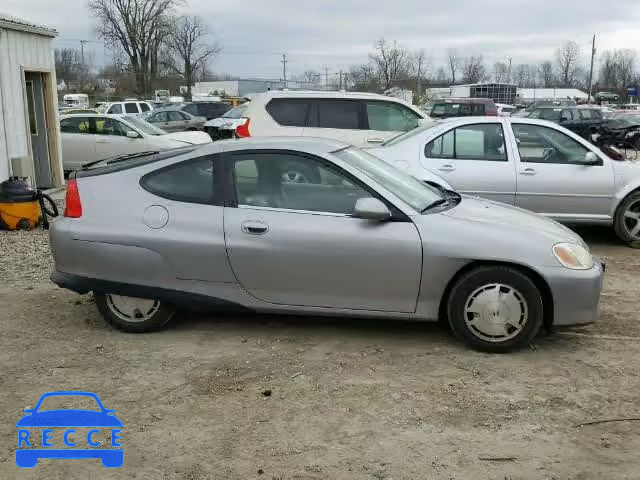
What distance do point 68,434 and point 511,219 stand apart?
10.8 feet

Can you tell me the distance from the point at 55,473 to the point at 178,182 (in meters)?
2.33

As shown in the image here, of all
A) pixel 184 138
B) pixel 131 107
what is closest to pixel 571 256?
pixel 184 138

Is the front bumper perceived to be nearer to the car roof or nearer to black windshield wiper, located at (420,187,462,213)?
black windshield wiper, located at (420,187,462,213)

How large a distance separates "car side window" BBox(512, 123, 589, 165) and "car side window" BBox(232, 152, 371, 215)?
4.02 m

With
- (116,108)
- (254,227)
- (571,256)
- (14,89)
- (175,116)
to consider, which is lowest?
(571,256)

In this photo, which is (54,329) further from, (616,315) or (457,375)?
(616,315)

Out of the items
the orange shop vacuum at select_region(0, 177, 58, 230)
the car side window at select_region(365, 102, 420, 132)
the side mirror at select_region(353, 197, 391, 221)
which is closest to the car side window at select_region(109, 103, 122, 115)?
the car side window at select_region(365, 102, 420, 132)

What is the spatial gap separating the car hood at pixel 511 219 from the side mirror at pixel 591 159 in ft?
10.6

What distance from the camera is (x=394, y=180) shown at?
5203mm

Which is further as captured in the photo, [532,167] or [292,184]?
[532,167]

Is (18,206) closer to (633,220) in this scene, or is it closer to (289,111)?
(289,111)

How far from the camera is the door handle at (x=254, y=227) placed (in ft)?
15.6

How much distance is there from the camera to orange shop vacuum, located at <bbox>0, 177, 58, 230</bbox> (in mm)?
9000

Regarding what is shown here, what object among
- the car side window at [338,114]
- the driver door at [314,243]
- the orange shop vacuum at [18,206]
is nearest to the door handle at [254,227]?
the driver door at [314,243]
